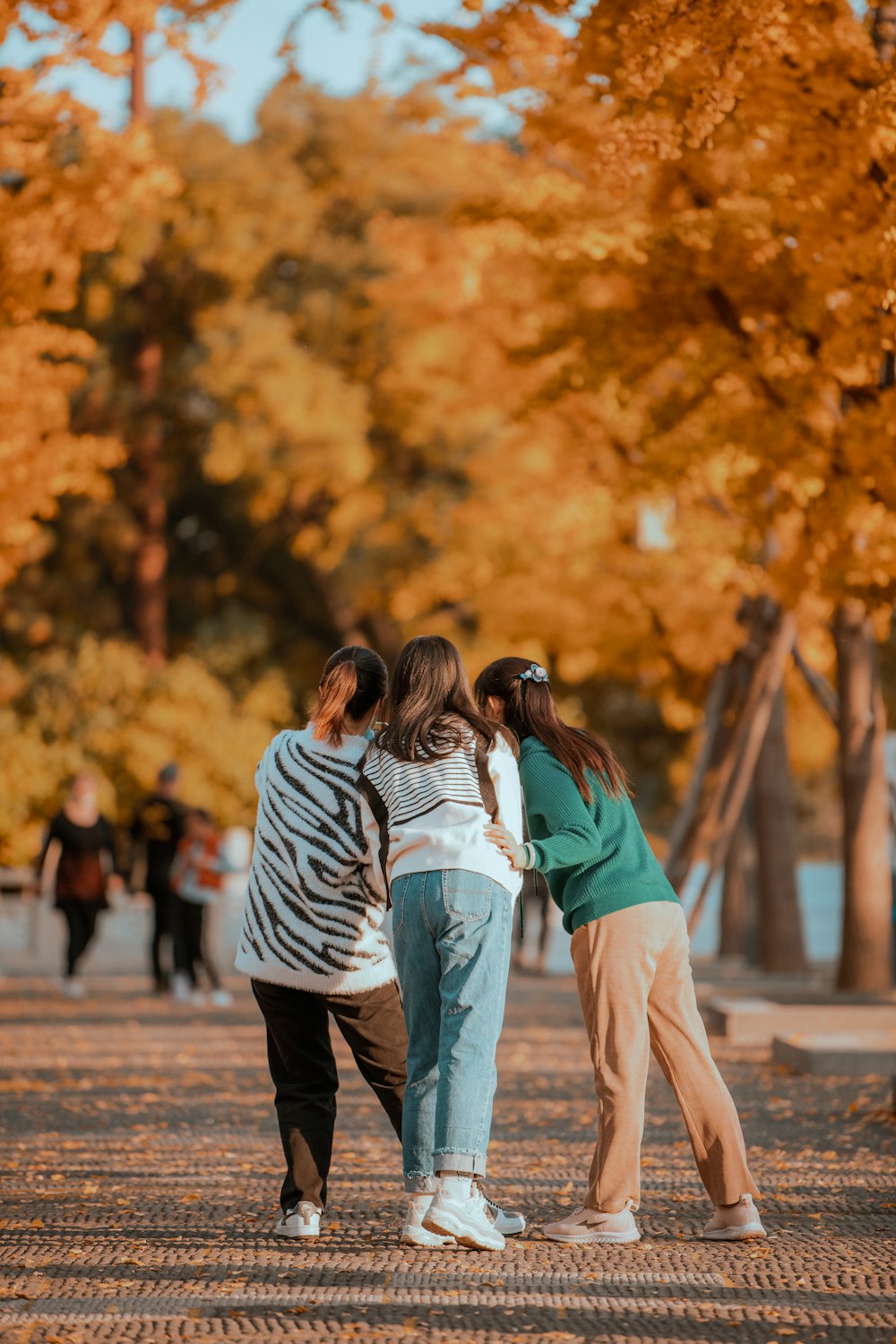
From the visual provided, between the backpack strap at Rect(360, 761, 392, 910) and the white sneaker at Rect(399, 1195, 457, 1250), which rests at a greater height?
the backpack strap at Rect(360, 761, 392, 910)

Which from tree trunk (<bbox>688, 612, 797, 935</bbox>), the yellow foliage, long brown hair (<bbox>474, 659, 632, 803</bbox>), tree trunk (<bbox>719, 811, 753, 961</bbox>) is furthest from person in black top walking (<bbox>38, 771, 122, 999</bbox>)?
the yellow foliage

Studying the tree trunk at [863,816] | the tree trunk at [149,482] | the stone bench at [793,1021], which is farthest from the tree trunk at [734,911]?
the tree trunk at [149,482]

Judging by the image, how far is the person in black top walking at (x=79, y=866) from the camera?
15336 mm

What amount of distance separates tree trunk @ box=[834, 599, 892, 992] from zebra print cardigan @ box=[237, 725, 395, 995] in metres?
8.98

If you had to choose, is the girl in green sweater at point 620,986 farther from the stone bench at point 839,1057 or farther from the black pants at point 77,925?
the black pants at point 77,925

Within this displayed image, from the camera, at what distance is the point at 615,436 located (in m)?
16.8

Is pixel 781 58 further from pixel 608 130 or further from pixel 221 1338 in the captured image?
pixel 221 1338

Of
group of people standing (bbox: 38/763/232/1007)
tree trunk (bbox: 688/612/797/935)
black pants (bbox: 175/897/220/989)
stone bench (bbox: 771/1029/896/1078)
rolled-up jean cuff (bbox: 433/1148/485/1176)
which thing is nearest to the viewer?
rolled-up jean cuff (bbox: 433/1148/485/1176)

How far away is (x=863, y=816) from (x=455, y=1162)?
9464 mm

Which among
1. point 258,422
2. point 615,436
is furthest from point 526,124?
point 258,422

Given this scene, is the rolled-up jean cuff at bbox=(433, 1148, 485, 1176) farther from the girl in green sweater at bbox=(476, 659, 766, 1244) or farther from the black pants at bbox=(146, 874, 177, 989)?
the black pants at bbox=(146, 874, 177, 989)

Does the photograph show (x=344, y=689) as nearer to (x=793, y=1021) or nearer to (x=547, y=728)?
(x=547, y=728)

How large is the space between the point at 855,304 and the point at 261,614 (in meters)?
25.6

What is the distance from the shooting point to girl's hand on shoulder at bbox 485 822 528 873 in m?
5.19
